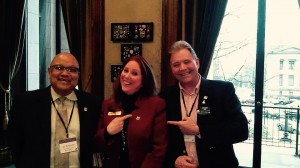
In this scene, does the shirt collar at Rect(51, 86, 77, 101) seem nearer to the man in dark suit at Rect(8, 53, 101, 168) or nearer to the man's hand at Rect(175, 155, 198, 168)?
the man in dark suit at Rect(8, 53, 101, 168)

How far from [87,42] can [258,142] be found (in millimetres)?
2448

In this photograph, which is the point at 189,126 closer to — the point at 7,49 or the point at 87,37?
the point at 87,37

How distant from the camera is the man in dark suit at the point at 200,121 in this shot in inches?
74.9

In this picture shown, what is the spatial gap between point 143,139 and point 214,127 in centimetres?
47

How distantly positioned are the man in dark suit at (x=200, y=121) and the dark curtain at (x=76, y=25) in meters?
2.13

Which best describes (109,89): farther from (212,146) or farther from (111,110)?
(212,146)

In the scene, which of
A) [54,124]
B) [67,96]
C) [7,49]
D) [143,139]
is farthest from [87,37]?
[143,139]

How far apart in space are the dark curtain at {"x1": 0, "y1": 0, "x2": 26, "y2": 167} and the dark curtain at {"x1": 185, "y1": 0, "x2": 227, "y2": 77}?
2.44m

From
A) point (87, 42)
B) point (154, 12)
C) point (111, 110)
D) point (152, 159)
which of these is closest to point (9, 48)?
point (87, 42)

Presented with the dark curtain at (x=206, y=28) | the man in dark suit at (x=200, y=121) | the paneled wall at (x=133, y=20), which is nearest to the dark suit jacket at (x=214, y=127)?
the man in dark suit at (x=200, y=121)

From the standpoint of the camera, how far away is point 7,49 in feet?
13.1

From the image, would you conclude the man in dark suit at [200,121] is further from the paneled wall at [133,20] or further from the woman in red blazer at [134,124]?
the paneled wall at [133,20]

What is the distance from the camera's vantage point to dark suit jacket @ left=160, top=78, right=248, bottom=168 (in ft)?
6.24

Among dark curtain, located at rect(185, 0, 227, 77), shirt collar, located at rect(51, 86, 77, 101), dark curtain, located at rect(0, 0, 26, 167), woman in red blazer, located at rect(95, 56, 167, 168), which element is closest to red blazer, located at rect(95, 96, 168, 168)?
woman in red blazer, located at rect(95, 56, 167, 168)
